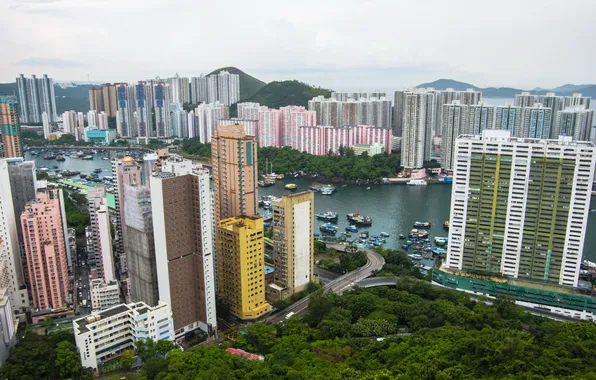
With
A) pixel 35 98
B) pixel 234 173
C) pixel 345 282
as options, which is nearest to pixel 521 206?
pixel 345 282

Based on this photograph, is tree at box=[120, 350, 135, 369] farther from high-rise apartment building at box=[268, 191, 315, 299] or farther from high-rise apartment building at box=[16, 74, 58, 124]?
high-rise apartment building at box=[16, 74, 58, 124]

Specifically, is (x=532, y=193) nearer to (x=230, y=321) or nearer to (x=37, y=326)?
(x=230, y=321)

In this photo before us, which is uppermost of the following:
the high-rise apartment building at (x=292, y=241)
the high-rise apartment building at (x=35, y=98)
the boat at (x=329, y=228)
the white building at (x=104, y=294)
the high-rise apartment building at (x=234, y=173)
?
the high-rise apartment building at (x=35, y=98)

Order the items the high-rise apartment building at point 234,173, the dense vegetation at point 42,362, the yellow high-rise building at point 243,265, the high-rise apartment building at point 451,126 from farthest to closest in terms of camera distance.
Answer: the high-rise apartment building at point 451,126 < the high-rise apartment building at point 234,173 < the yellow high-rise building at point 243,265 < the dense vegetation at point 42,362

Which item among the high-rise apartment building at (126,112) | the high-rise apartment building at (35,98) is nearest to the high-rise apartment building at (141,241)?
the high-rise apartment building at (126,112)

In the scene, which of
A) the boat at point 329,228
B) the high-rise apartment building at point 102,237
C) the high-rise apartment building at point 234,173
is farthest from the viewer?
the boat at point 329,228

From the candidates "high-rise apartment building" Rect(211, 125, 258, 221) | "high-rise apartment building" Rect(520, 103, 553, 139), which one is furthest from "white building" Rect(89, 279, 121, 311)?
"high-rise apartment building" Rect(520, 103, 553, 139)

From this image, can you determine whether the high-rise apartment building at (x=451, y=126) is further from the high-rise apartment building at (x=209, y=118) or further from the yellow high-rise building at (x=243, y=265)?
the yellow high-rise building at (x=243, y=265)
